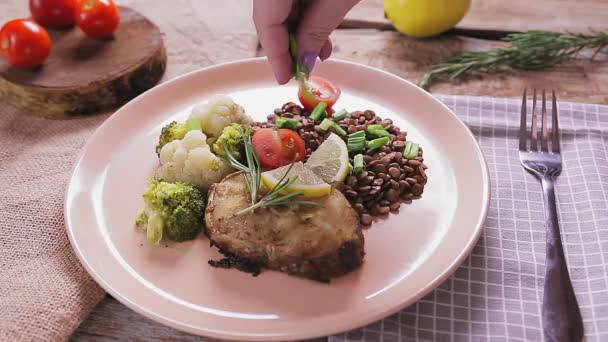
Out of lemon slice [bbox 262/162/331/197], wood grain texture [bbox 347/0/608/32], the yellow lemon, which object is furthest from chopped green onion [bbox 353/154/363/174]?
wood grain texture [bbox 347/0/608/32]

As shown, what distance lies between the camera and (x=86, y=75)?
396 centimetres

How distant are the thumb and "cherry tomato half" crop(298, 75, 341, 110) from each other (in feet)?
2.15

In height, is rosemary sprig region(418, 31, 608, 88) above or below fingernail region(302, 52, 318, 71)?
below

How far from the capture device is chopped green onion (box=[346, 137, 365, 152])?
3179 mm

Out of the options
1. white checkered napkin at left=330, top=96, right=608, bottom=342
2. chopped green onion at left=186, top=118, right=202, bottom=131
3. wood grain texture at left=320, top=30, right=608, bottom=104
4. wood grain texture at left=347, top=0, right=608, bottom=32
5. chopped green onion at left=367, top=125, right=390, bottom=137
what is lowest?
wood grain texture at left=320, top=30, right=608, bottom=104

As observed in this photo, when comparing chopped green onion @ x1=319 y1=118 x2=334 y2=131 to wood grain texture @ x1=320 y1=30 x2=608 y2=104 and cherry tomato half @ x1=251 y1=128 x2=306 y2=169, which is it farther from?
wood grain texture @ x1=320 y1=30 x2=608 y2=104

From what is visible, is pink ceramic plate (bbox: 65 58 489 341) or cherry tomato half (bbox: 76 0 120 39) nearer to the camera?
pink ceramic plate (bbox: 65 58 489 341)

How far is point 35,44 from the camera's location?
3.90 metres

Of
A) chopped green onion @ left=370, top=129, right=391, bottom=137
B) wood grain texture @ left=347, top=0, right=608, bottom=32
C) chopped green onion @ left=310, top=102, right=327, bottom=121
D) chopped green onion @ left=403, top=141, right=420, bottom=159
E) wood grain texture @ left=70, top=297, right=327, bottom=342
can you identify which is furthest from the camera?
wood grain texture @ left=347, top=0, right=608, bottom=32

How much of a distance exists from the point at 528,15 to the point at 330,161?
10.1 ft

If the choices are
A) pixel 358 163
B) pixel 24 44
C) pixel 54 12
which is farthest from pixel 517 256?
pixel 54 12

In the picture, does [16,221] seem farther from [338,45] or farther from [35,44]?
[338,45]

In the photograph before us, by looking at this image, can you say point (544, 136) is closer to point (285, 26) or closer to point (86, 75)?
point (285, 26)

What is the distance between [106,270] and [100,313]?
0.27 m
